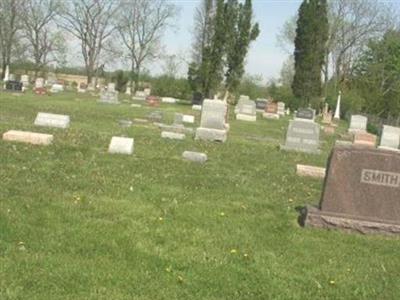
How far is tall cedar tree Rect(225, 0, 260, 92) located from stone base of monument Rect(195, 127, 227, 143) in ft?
117

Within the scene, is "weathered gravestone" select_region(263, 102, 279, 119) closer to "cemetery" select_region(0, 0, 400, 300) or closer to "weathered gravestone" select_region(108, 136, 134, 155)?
"cemetery" select_region(0, 0, 400, 300)

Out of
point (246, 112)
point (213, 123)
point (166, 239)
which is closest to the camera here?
point (166, 239)

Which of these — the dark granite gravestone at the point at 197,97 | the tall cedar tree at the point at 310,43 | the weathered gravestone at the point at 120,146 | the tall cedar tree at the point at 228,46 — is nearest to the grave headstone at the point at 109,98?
the dark granite gravestone at the point at 197,97

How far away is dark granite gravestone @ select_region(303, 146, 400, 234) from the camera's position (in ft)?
25.5

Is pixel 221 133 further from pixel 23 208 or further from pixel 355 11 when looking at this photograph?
pixel 355 11

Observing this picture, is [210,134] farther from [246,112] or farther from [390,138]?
[246,112]

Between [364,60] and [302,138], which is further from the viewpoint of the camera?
[364,60]

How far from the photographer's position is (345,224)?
25.3 ft

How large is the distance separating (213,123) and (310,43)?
33621 mm

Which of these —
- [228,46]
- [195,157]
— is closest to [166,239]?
[195,157]

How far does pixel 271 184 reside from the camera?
1082cm

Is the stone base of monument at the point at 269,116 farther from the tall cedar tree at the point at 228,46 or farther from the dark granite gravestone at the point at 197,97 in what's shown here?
the tall cedar tree at the point at 228,46

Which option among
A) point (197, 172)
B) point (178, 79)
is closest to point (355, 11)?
point (178, 79)

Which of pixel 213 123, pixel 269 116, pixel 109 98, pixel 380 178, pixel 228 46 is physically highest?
pixel 228 46
